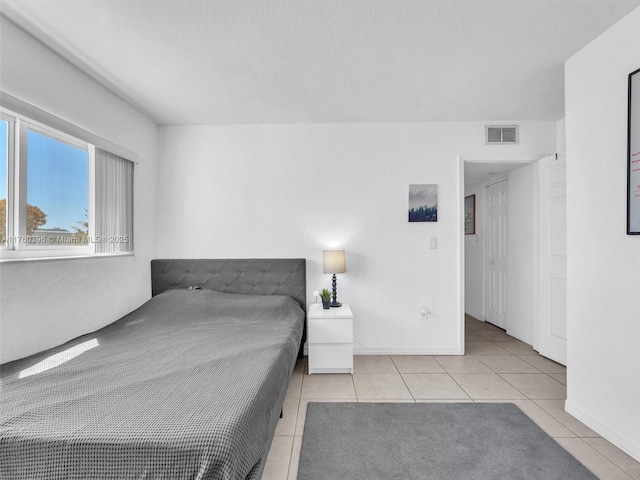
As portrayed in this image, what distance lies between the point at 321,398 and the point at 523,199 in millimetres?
3242

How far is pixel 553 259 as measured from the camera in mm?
3326

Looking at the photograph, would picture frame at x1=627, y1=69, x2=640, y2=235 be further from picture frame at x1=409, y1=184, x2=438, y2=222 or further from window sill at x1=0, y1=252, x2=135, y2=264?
window sill at x1=0, y1=252, x2=135, y2=264

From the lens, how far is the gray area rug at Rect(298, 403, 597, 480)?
1715 mm

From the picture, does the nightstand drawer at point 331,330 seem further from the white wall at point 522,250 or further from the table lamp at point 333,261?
the white wall at point 522,250

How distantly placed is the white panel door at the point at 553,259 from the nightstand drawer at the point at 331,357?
209 centimetres

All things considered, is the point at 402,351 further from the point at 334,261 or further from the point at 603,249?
the point at 603,249

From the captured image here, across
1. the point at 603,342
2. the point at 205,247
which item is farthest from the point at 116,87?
the point at 603,342

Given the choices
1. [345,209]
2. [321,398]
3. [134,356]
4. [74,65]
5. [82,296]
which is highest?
[74,65]

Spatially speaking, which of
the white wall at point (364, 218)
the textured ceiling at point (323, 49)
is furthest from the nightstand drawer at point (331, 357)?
the textured ceiling at point (323, 49)

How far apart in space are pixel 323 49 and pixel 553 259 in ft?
9.87

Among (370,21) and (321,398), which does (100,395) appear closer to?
(321,398)

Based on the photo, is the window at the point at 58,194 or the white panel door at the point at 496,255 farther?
the white panel door at the point at 496,255

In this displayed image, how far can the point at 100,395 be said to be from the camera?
1443 millimetres

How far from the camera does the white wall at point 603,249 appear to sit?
6.03ft
